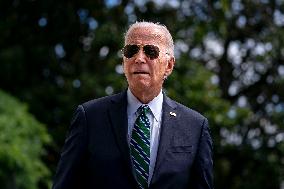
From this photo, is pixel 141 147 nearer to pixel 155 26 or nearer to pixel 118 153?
pixel 118 153

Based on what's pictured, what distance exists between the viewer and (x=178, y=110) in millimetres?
2963

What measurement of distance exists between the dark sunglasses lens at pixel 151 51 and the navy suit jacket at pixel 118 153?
0.72ft

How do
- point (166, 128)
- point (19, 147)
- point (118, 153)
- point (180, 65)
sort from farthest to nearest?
point (180, 65)
point (19, 147)
point (166, 128)
point (118, 153)

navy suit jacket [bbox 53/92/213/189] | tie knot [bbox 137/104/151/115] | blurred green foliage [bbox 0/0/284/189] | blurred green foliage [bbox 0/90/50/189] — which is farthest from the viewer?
blurred green foliage [bbox 0/0/284/189]

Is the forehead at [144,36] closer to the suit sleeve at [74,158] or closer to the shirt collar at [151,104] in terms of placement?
the shirt collar at [151,104]

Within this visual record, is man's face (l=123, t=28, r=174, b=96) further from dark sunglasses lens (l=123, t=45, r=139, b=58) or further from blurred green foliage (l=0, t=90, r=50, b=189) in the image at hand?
blurred green foliage (l=0, t=90, r=50, b=189)

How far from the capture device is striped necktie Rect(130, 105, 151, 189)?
2.79 meters

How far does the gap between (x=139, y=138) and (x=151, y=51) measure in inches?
13.4

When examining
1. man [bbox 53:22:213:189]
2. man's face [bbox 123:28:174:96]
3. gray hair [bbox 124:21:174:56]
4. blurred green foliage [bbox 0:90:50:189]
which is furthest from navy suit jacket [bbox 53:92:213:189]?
blurred green foliage [bbox 0:90:50:189]

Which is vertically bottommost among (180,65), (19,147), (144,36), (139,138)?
(19,147)

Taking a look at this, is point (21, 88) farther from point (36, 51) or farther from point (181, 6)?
point (181, 6)

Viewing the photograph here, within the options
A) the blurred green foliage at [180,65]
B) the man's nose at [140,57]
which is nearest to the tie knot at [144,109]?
the man's nose at [140,57]

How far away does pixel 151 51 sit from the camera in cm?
281

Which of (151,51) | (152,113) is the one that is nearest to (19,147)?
(152,113)
